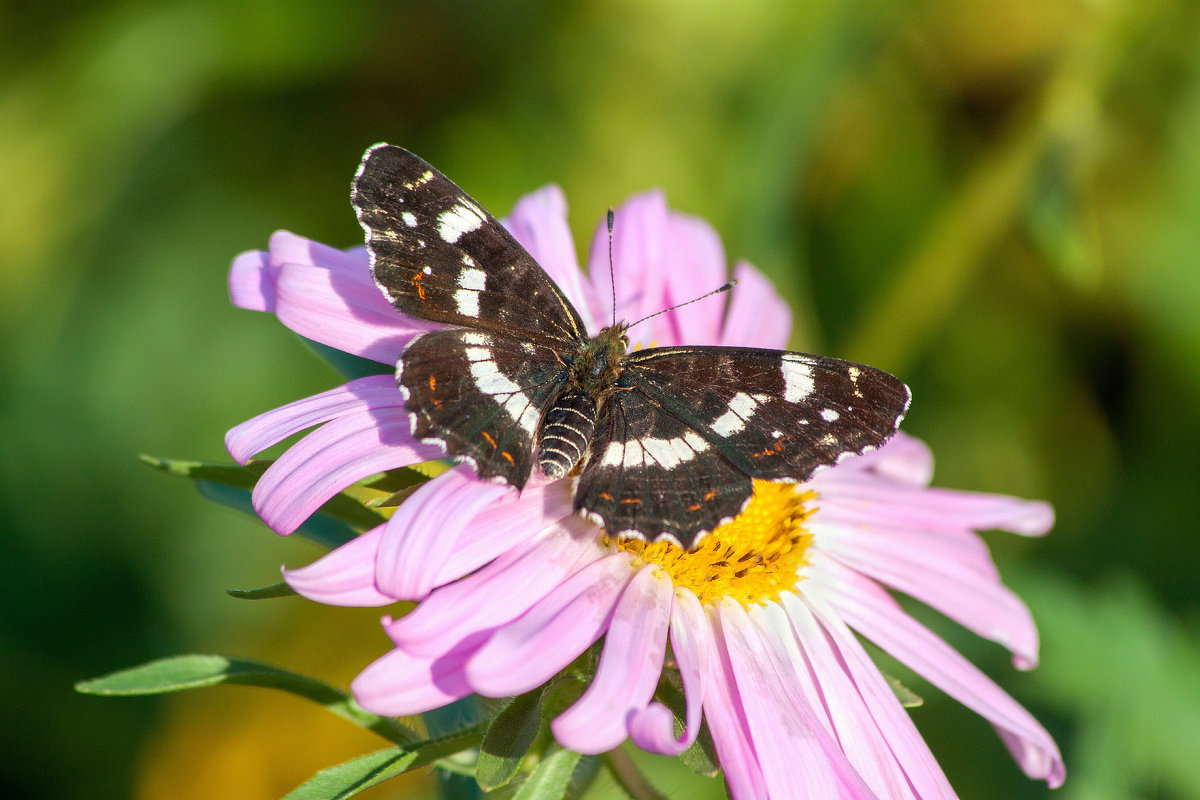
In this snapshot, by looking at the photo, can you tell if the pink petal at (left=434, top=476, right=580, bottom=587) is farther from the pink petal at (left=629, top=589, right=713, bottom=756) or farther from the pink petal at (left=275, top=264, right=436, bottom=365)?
the pink petal at (left=275, top=264, right=436, bottom=365)

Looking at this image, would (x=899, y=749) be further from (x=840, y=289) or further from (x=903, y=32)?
(x=903, y=32)

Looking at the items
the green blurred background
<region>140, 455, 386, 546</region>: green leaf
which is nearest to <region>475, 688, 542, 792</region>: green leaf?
<region>140, 455, 386, 546</region>: green leaf

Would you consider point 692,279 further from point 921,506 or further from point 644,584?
point 644,584

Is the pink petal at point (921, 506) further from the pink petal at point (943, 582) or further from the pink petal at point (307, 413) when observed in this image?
the pink petal at point (307, 413)

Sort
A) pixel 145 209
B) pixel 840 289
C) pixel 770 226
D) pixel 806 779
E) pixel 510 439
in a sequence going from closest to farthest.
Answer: pixel 806 779
pixel 510 439
pixel 770 226
pixel 145 209
pixel 840 289

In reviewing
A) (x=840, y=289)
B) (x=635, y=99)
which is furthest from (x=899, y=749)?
(x=635, y=99)

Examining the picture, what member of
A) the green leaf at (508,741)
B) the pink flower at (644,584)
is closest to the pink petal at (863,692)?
the pink flower at (644,584)
